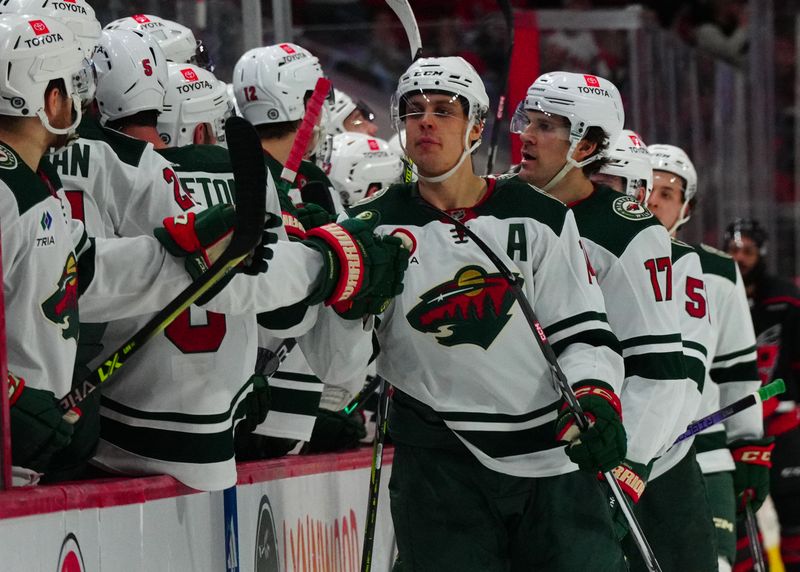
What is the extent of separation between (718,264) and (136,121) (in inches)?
76.8

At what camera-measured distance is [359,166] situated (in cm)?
485

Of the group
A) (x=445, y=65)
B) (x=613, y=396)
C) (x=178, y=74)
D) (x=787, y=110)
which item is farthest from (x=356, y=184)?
(x=787, y=110)

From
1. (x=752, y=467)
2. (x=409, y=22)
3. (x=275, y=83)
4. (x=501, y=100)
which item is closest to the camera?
(x=275, y=83)

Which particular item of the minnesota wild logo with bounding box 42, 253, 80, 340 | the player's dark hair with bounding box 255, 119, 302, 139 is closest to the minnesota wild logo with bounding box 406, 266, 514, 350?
the minnesota wild logo with bounding box 42, 253, 80, 340

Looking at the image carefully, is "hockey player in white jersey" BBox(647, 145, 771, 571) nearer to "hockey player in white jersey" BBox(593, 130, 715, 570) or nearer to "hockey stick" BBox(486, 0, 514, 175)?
"hockey player in white jersey" BBox(593, 130, 715, 570)

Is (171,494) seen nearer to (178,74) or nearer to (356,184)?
(178,74)

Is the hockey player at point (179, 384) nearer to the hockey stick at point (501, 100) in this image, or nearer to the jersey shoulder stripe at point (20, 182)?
the jersey shoulder stripe at point (20, 182)

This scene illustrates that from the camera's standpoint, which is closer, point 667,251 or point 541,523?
point 541,523

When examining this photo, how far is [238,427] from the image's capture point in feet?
11.2

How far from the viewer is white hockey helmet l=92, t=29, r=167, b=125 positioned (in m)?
3.07

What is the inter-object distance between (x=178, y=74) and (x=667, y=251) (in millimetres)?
1117

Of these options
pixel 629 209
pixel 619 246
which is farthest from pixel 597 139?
pixel 619 246

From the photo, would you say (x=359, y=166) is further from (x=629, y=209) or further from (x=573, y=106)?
(x=629, y=209)

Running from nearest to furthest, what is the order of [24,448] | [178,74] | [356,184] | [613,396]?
[24,448] → [613,396] → [178,74] → [356,184]
